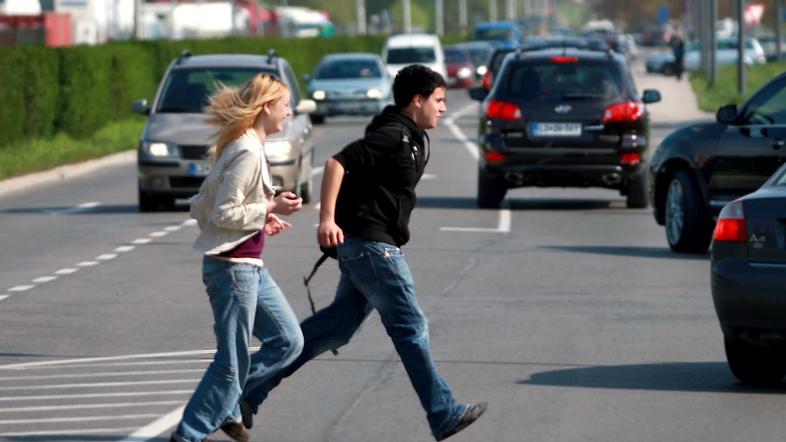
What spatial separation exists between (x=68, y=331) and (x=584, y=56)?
1027 cm

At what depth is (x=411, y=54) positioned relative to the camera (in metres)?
62.3

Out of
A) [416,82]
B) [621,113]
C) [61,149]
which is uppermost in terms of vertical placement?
[416,82]

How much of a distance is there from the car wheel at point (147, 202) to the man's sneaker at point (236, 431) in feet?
44.8

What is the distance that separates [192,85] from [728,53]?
56634 millimetres

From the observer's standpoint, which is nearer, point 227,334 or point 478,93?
point 227,334

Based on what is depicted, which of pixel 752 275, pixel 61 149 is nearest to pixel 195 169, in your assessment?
pixel 61 149

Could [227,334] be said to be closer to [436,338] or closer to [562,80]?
[436,338]

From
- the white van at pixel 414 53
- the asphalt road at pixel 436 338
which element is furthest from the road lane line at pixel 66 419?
the white van at pixel 414 53

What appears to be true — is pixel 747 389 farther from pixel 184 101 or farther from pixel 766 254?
pixel 184 101

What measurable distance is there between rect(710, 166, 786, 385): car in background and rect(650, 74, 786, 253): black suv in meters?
6.05

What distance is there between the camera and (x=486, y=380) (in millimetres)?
10156

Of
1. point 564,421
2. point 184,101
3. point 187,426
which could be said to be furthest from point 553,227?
point 187,426

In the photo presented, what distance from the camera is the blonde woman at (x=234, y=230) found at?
786cm

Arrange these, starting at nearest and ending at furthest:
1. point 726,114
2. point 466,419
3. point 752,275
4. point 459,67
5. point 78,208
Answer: point 466,419, point 752,275, point 726,114, point 78,208, point 459,67
